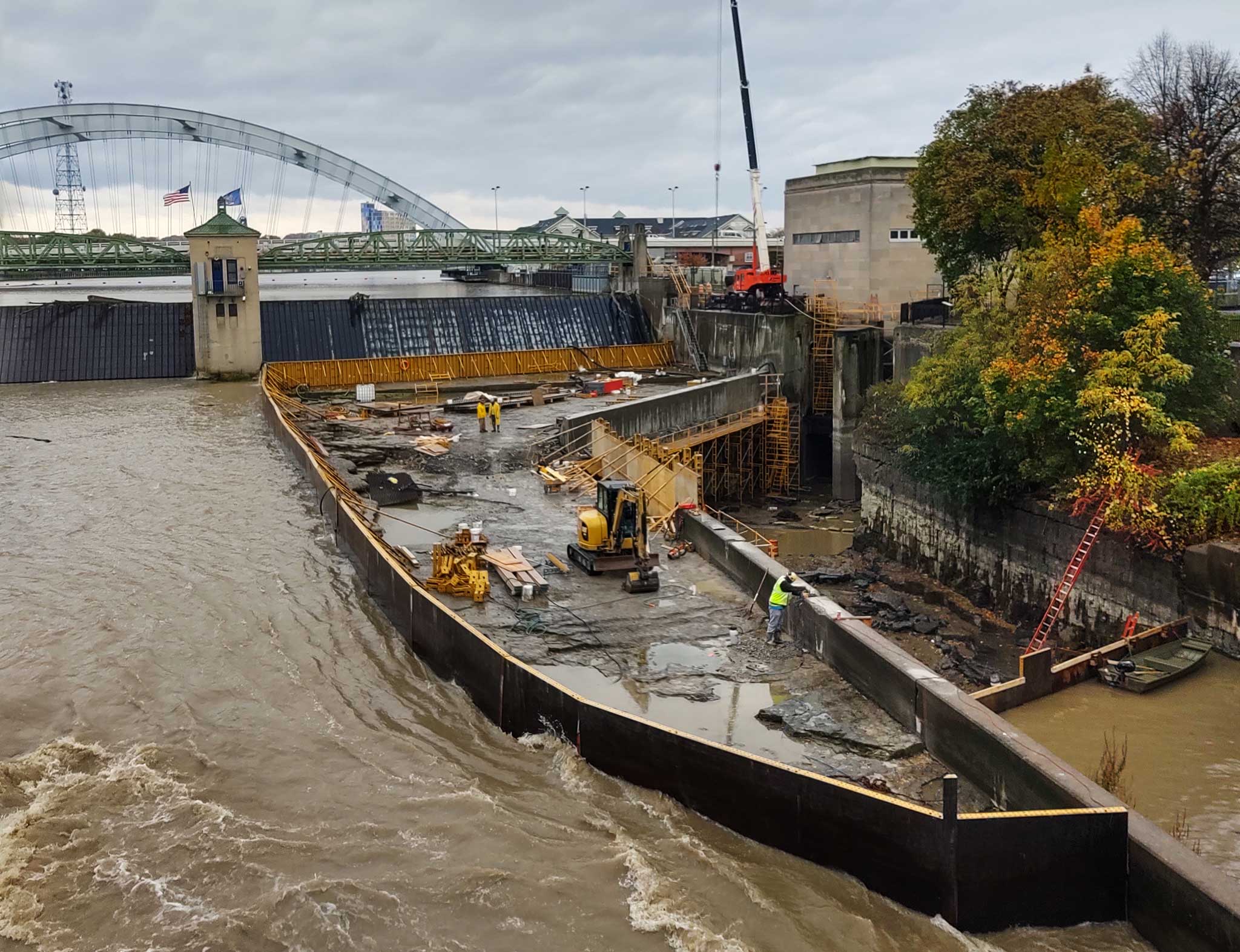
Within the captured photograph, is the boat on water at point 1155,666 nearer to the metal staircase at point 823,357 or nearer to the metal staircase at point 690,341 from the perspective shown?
the metal staircase at point 823,357

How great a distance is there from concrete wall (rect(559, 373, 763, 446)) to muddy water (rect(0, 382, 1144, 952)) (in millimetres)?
11146

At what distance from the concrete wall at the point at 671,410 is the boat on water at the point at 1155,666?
58.1 feet

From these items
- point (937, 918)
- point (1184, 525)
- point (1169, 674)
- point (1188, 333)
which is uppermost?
point (1188, 333)

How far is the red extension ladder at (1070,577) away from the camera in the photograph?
67.0ft

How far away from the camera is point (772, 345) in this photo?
4381cm

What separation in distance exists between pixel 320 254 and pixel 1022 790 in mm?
54237

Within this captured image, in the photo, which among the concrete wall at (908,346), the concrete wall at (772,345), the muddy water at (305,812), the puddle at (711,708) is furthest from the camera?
the concrete wall at (772,345)

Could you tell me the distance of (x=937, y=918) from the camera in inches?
482

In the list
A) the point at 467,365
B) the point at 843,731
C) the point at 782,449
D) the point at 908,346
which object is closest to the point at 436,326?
the point at 467,365

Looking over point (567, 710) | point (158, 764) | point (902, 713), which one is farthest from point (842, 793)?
point (158, 764)

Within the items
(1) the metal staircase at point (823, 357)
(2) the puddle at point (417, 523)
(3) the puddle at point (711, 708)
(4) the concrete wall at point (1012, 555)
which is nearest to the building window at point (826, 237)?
(1) the metal staircase at point (823, 357)

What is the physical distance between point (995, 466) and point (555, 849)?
14.6 metres

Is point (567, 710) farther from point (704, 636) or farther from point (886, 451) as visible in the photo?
point (886, 451)

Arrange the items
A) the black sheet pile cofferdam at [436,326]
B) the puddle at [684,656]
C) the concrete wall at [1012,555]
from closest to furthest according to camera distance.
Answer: the puddle at [684,656] < the concrete wall at [1012,555] < the black sheet pile cofferdam at [436,326]
